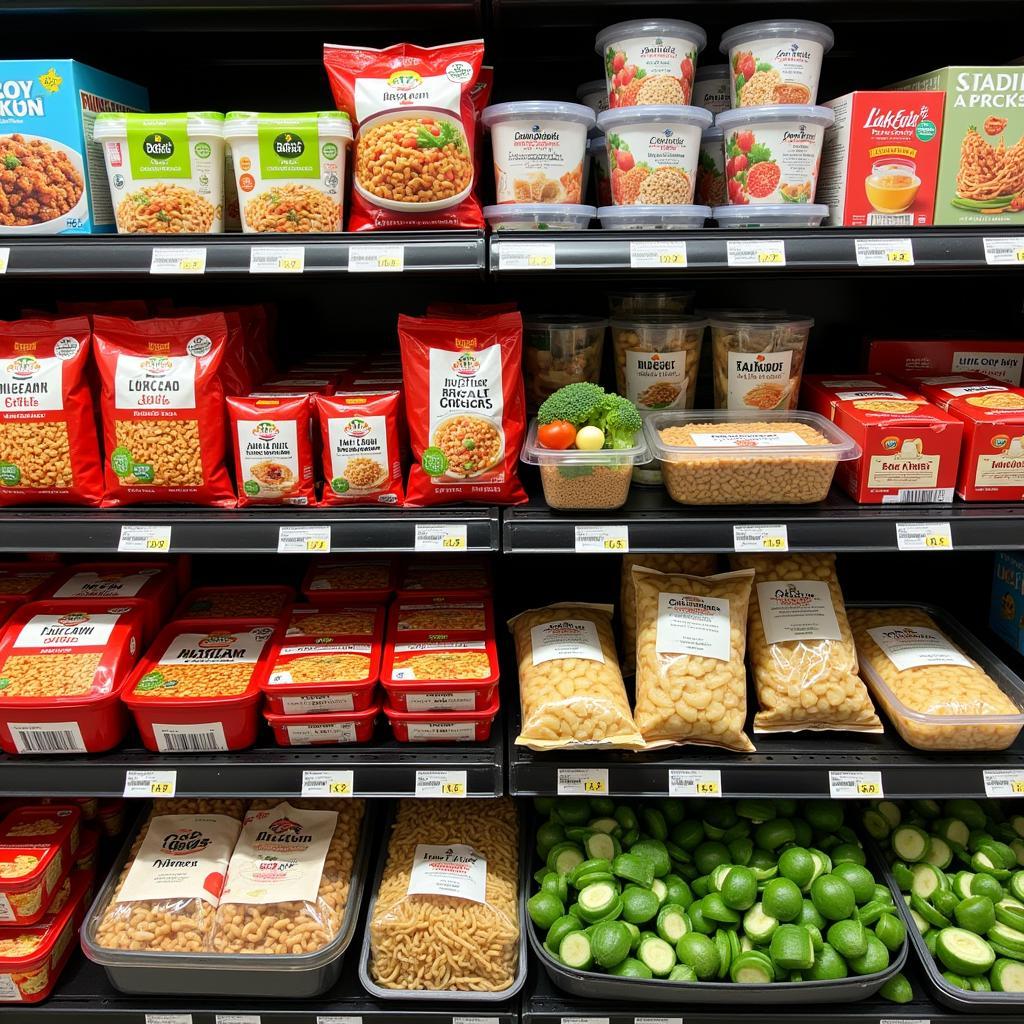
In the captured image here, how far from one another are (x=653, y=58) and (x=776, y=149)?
293 mm

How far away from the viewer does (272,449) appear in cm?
172

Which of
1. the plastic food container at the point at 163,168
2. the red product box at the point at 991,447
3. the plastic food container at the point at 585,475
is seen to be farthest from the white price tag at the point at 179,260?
the red product box at the point at 991,447

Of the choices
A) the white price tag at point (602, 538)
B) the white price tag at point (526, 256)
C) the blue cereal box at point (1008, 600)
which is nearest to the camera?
the white price tag at point (526, 256)

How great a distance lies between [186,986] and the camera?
1.71 metres

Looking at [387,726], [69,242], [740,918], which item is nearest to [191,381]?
[69,242]

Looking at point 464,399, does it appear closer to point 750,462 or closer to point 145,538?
point 750,462

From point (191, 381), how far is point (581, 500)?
0.82 metres

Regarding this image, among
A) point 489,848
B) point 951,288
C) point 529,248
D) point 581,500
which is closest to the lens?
point 529,248

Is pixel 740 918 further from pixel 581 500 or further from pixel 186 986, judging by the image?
pixel 186 986

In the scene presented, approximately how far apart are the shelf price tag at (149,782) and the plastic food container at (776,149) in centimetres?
165

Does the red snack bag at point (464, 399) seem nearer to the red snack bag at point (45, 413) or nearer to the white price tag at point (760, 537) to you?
the white price tag at point (760, 537)

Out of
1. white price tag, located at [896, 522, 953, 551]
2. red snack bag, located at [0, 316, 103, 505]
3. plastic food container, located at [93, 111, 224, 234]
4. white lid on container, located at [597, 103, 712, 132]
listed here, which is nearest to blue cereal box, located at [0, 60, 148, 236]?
plastic food container, located at [93, 111, 224, 234]

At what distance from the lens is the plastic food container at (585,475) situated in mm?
1616

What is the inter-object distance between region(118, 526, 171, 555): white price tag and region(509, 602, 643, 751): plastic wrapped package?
0.79 m
